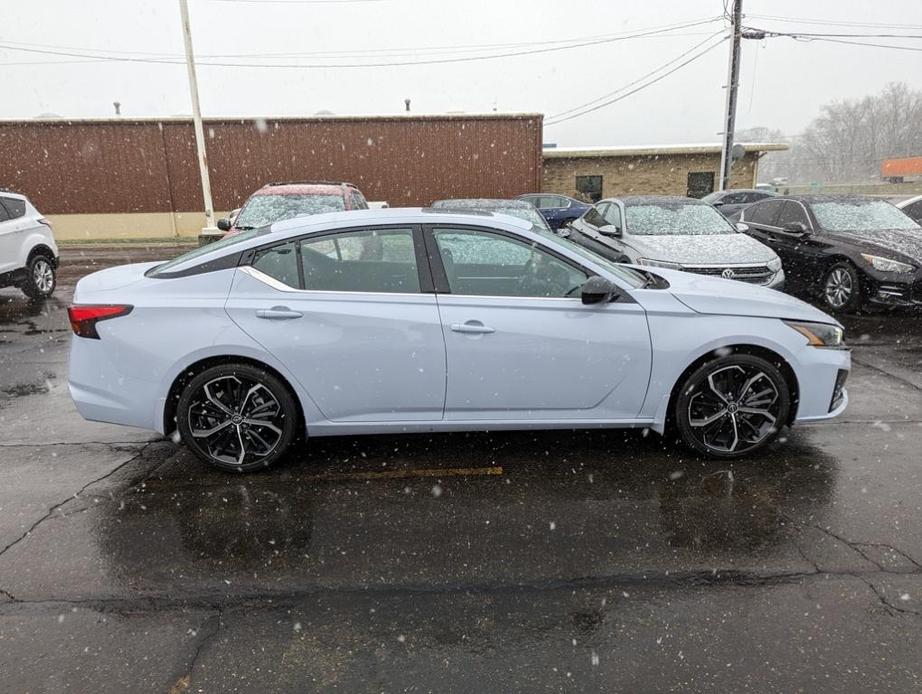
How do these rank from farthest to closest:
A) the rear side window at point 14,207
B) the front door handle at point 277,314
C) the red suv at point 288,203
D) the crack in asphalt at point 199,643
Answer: the rear side window at point 14,207
the red suv at point 288,203
the front door handle at point 277,314
the crack in asphalt at point 199,643

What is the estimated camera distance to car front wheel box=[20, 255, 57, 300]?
32.2 feet

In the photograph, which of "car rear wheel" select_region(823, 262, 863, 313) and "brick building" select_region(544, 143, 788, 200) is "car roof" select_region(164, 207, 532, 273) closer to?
"car rear wheel" select_region(823, 262, 863, 313)

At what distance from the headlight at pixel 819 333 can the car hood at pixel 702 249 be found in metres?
3.40

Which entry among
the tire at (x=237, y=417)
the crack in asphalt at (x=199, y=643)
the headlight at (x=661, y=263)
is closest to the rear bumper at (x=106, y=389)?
the tire at (x=237, y=417)

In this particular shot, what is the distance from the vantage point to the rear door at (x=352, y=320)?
3.65m

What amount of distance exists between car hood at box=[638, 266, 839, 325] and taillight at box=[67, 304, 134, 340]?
3.33 m

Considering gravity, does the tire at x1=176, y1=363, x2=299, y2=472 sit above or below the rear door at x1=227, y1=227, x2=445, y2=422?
below

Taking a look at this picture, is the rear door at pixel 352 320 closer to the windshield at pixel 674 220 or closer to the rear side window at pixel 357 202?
the windshield at pixel 674 220

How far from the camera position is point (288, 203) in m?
9.28

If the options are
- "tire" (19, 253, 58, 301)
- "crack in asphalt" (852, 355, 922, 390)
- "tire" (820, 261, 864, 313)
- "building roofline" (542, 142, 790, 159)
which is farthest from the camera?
"building roofline" (542, 142, 790, 159)

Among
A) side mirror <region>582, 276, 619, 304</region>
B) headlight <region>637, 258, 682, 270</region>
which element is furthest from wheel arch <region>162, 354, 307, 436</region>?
headlight <region>637, 258, 682, 270</region>

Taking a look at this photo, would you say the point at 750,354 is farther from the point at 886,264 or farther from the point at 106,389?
the point at 886,264

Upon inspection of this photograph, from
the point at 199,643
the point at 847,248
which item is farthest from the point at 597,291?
the point at 847,248

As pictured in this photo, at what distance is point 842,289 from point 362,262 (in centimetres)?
720
